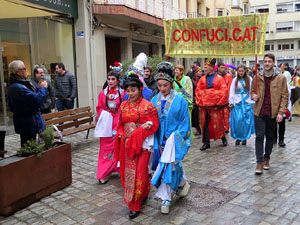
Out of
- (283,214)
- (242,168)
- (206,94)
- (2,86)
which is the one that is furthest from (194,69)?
(283,214)

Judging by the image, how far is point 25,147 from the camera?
4156mm

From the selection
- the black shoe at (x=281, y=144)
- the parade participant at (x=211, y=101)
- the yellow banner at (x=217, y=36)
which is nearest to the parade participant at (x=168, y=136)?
the yellow banner at (x=217, y=36)

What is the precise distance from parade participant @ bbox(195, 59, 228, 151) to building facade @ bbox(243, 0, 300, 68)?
38.4 meters

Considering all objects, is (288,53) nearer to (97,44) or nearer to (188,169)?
(97,44)

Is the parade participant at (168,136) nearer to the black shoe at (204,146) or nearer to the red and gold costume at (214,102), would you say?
the black shoe at (204,146)

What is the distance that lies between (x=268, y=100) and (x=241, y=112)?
2.09 m

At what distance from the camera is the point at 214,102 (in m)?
6.79

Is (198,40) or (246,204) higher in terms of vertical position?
(198,40)

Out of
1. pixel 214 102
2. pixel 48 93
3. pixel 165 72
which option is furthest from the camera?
pixel 48 93

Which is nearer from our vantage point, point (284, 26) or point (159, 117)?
point (159, 117)

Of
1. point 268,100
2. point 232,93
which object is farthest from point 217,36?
point 268,100

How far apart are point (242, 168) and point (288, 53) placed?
42.1 meters

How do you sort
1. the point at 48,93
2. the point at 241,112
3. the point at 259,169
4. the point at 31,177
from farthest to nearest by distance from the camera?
→ the point at 48,93, the point at 241,112, the point at 259,169, the point at 31,177

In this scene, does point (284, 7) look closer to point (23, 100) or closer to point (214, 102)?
point (214, 102)
